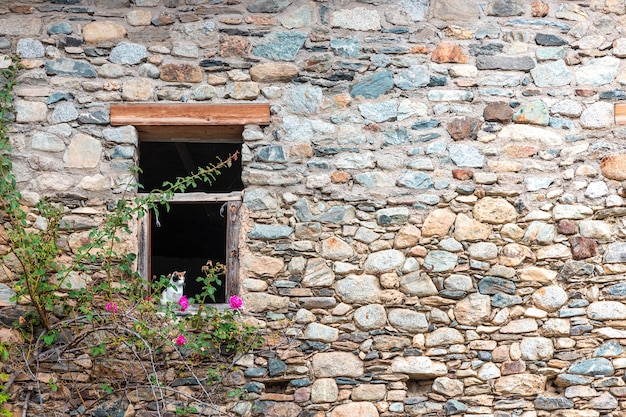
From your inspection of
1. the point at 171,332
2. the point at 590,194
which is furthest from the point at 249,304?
the point at 590,194

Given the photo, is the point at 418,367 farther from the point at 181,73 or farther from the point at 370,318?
the point at 181,73

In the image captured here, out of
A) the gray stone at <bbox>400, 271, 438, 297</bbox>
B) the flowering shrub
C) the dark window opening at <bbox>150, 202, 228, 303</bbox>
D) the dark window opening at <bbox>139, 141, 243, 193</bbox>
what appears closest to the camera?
the flowering shrub

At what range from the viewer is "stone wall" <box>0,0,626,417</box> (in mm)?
4840

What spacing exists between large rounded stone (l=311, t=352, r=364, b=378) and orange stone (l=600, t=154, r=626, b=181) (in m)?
1.85

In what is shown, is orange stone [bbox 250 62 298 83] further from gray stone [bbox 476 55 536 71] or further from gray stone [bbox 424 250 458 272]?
gray stone [bbox 424 250 458 272]

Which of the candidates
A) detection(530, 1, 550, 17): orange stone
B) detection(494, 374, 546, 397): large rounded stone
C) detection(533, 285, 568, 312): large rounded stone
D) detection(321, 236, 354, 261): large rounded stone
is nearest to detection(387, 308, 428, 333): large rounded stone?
detection(321, 236, 354, 261): large rounded stone

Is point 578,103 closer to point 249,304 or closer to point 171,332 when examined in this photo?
point 249,304

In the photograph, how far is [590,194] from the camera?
5.02 m

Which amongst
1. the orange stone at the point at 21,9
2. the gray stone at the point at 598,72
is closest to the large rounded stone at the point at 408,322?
the gray stone at the point at 598,72

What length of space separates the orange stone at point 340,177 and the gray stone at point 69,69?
1544mm

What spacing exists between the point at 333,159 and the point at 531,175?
118 cm

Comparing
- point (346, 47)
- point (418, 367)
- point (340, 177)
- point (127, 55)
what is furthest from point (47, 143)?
point (418, 367)

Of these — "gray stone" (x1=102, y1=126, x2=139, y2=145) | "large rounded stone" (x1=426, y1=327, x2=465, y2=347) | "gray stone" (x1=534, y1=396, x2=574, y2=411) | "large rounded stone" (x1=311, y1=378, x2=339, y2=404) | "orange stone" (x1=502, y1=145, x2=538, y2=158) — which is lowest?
"gray stone" (x1=534, y1=396, x2=574, y2=411)

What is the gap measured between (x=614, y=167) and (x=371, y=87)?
152cm
